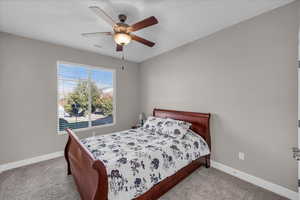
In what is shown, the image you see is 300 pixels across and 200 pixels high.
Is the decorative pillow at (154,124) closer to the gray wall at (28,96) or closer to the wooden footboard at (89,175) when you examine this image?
the wooden footboard at (89,175)

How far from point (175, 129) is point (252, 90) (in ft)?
4.83

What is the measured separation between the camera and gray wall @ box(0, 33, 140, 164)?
2.51 m

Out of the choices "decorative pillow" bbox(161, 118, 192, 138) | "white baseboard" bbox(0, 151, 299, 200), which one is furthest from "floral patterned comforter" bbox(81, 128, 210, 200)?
"white baseboard" bbox(0, 151, 299, 200)

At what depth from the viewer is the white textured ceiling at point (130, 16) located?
1788mm

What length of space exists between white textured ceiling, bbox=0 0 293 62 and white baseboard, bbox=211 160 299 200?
262 cm

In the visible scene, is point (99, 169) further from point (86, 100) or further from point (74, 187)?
point (86, 100)

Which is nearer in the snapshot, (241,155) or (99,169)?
(99,169)

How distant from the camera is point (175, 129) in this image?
2.59 metres

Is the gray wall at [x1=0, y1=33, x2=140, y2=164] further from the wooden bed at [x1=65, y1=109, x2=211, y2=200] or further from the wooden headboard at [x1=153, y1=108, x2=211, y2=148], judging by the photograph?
the wooden headboard at [x1=153, y1=108, x2=211, y2=148]

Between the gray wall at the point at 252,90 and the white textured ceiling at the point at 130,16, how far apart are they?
0.91ft

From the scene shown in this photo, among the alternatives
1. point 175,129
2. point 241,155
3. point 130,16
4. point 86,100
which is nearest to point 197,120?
point 175,129

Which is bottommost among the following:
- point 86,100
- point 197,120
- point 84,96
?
point 197,120

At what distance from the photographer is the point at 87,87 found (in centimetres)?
362

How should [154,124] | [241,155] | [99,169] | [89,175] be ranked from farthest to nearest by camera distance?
[154,124] < [241,155] < [89,175] < [99,169]
